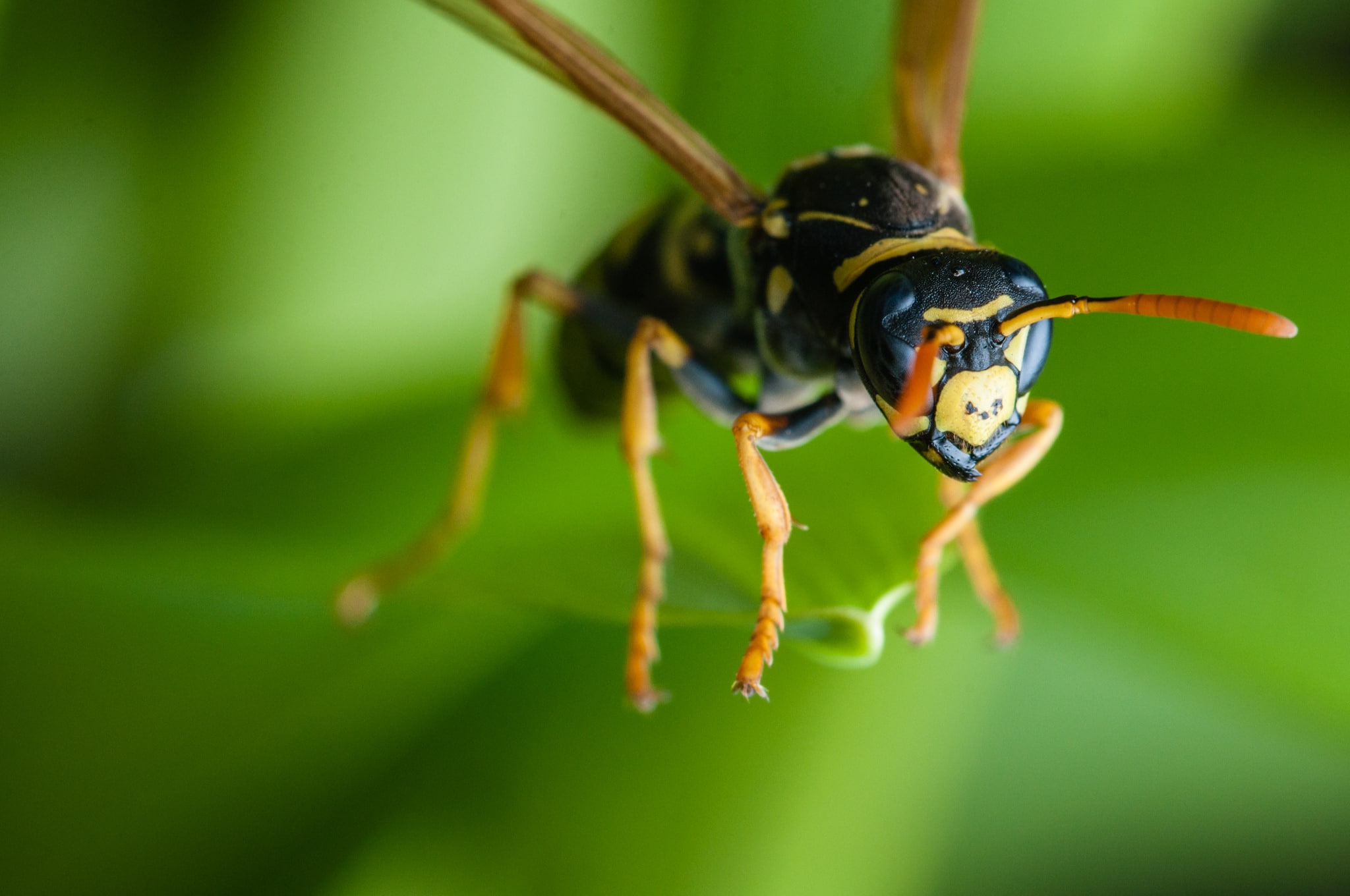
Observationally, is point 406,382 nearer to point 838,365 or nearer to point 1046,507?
point 838,365

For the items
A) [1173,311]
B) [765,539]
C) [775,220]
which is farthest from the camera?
[775,220]

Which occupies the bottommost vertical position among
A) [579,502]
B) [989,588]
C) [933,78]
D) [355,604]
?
[355,604]

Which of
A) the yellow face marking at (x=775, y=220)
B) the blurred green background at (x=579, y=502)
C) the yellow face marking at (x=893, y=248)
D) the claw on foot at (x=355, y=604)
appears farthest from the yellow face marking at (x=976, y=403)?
the claw on foot at (x=355, y=604)

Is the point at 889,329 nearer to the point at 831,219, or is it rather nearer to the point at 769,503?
the point at 769,503

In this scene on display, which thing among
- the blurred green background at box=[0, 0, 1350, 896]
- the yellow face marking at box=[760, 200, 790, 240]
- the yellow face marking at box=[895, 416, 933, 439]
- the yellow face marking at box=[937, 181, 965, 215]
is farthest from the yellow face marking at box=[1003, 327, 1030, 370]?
the yellow face marking at box=[760, 200, 790, 240]

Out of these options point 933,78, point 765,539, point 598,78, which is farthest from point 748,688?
point 933,78

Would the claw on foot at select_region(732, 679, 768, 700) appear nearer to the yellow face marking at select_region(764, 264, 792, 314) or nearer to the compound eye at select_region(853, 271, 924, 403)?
the compound eye at select_region(853, 271, 924, 403)
